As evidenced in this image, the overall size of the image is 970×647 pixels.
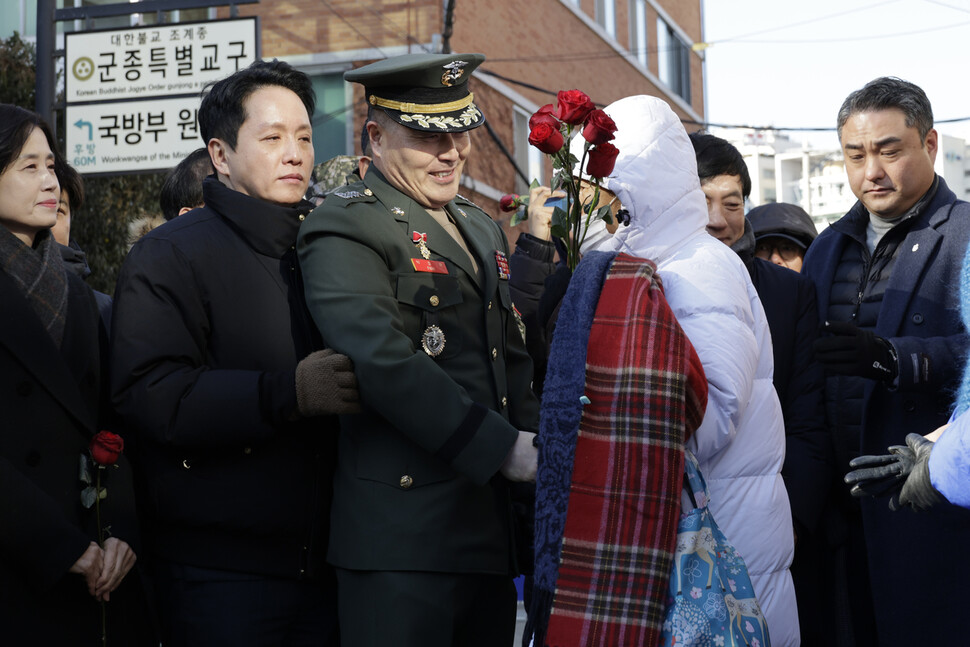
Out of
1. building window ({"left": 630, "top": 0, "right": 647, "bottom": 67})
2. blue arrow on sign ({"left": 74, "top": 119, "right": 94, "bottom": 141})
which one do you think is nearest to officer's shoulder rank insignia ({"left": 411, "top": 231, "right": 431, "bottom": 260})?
blue arrow on sign ({"left": 74, "top": 119, "right": 94, "bottom": 141})

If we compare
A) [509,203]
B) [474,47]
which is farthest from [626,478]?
[474,47]

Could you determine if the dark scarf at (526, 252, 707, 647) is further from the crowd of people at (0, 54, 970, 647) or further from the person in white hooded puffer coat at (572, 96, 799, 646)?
the person in white hooded puffer coat at (572, 96, 799, 646)

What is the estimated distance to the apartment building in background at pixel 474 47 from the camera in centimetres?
1548

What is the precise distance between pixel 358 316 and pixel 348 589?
0.70 meters

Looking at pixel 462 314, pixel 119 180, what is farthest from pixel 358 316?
pixel 119 180

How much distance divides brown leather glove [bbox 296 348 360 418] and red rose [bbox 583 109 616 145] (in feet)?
2.63

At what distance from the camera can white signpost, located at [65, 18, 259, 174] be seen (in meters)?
9.32

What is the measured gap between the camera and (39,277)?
308 centimetres

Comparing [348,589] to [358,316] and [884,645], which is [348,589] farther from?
[884,645]

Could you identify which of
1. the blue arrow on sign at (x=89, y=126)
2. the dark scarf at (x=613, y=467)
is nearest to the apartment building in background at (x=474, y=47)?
the blue arrow on sign at (x=89, y=126)

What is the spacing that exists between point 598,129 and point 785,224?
319 centimetres

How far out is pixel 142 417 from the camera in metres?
2.87

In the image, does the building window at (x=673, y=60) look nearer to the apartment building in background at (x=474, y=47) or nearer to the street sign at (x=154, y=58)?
the apartment building in background at (x=474, y=47)

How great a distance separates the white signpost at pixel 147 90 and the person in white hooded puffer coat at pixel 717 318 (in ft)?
23.0
